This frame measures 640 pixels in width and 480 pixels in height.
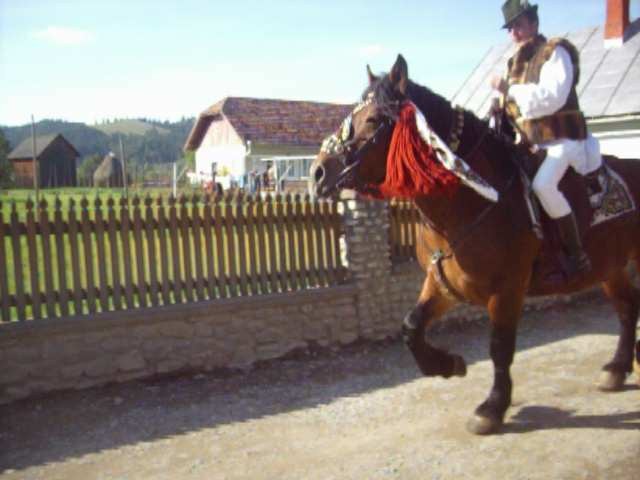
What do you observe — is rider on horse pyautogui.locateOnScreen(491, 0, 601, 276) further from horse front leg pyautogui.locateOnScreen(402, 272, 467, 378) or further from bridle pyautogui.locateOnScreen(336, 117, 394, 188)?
bridle pyautogui.locateOnScreen(336, 117, 394, 188)

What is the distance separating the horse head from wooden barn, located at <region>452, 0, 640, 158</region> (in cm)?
752

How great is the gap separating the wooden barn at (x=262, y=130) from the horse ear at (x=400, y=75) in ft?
105

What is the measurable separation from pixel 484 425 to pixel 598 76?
12009 mm

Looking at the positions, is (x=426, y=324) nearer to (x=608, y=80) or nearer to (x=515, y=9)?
(x=515, y=9)

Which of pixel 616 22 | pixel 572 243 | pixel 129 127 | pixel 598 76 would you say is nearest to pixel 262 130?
pixel 616 22

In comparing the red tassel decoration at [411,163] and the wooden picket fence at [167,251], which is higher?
the red tassel decoration at [411,163]

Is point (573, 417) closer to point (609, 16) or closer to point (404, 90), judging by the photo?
point (404, 90)

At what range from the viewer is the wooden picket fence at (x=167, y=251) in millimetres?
6227

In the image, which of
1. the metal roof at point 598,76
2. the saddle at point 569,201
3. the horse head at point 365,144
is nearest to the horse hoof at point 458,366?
the saddle at point 569,201

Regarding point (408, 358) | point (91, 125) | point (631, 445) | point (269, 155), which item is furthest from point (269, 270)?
point (91, 125)

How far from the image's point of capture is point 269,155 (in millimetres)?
39500

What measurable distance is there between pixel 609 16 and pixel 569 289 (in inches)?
491

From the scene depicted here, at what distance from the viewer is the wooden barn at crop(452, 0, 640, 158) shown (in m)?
12.9

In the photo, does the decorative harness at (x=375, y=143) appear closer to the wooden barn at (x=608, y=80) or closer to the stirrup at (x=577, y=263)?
the stirrup at (x=577, y=263)
